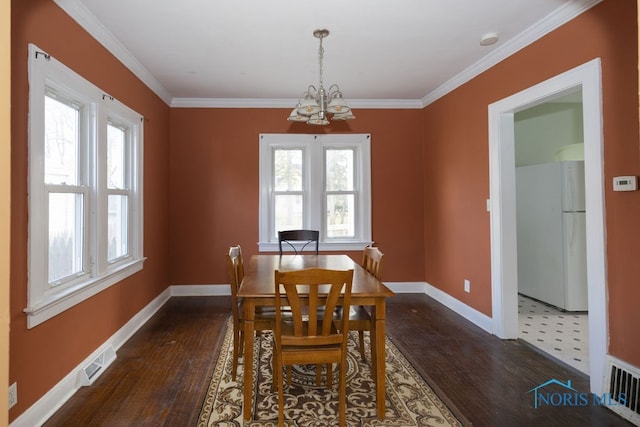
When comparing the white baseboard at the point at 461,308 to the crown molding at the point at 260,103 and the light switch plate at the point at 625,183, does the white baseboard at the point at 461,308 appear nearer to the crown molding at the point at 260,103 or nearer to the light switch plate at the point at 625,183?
the light switch plate at the point at 625,183

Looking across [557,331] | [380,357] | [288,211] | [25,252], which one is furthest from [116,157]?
[557,331]

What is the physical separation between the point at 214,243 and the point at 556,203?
4.32 meters

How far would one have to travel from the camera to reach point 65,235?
243 centimetres

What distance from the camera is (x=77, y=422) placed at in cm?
202

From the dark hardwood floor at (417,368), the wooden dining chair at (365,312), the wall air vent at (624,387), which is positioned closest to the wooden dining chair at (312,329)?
the wooden dining chair at (365,312)

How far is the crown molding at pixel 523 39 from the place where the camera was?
243 cm

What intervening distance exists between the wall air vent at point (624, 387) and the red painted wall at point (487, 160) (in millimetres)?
64

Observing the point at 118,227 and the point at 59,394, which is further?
the point at 118,227

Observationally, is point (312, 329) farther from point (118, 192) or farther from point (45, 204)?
point (118, 192)

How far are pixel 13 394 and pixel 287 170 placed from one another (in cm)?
367

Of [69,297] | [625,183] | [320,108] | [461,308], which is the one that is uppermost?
[320,108]

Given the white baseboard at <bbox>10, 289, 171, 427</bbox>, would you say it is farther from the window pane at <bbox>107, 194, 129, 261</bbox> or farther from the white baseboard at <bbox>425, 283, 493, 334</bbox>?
the white baseboard at <bbox>425, 283, 493, 334</bbox>

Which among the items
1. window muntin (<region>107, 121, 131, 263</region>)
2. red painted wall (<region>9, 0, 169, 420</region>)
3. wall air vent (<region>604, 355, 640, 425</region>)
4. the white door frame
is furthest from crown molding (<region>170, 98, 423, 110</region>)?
wall air vent (<region>604, 355, 640, 425</region>)

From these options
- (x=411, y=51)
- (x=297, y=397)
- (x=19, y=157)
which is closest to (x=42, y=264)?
(x=19, y=157)
